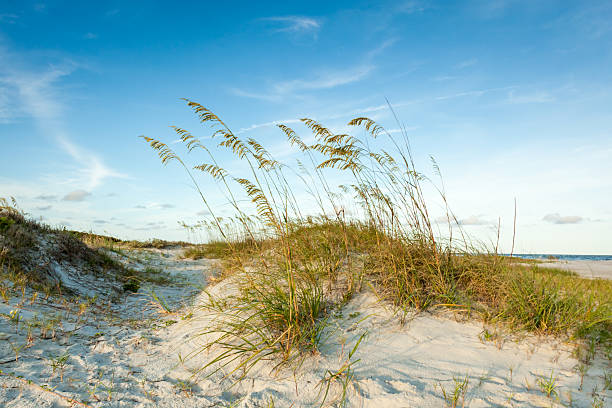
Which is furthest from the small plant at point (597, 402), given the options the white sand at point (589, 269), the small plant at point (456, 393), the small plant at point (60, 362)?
the white sand at point (589, 269)

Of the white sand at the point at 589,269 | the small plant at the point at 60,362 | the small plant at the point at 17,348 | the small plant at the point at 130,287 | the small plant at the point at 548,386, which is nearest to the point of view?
the small plant at the point at 548,386

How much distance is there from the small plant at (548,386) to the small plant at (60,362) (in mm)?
3702

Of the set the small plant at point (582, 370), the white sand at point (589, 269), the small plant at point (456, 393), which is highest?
the small plant at point (456, 393)

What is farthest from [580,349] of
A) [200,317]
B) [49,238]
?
[49,238]

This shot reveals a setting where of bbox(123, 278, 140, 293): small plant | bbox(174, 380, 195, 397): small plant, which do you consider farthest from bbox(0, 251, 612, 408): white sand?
bbox(123, 278, 140, 293): small plant

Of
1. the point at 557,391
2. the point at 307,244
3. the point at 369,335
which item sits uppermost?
the point at 307,244

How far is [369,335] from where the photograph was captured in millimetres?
3318

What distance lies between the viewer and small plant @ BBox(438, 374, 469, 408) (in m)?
2.43

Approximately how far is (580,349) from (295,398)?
9.43 ft

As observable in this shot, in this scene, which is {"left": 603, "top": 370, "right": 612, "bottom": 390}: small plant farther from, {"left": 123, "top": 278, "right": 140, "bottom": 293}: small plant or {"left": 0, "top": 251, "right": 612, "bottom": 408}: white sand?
{"left": 123, "top": 278, "right": 140, "bottom": 293}: small plant

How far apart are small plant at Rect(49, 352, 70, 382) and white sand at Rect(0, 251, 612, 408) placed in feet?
0.14

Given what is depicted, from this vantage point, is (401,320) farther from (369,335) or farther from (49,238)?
(49,238)

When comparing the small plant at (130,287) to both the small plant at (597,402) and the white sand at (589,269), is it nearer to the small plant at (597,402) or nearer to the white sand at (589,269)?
the small plant at (597,402)

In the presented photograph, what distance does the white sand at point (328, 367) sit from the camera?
2.52 meters
